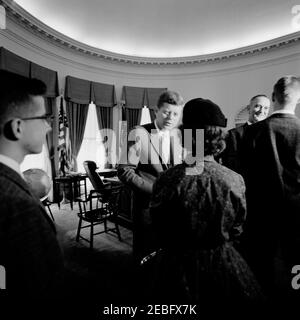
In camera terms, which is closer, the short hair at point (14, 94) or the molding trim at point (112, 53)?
the short hair at point (14, 94)

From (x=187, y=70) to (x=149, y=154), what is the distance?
6657mm

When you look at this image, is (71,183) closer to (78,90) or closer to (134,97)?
(78,90)

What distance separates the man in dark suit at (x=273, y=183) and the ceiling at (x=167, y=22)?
16.6ft

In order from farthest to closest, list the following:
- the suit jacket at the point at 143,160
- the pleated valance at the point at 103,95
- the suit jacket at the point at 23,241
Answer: the pleated valance at the point at 103,95, the suit jacket at the point at 143,160, the suit jacket at the point at 23,241

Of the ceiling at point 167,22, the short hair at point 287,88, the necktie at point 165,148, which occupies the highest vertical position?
the ceiling at point 167,22

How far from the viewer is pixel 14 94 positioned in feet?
2.78

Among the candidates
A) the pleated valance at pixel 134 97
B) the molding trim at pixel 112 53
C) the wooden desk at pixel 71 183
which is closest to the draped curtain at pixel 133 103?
the pleated valance at pixel 134 97

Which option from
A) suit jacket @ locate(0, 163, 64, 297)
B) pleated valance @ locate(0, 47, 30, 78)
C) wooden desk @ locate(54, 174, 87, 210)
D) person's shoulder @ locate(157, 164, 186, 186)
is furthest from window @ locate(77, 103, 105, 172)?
suit jacket @ locate(0, 163, 64, 297)

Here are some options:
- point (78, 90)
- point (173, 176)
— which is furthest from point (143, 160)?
point (78, 90)

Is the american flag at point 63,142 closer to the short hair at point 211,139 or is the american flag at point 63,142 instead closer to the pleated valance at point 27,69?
the pleated valance at point 27,69

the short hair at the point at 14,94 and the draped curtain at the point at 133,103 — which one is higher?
the draped curtain at the point at 133,103

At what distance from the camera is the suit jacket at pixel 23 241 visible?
28.7 inches

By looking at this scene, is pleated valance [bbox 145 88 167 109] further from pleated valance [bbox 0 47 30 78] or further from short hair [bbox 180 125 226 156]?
short hair [bbox 180 125 226 156]
